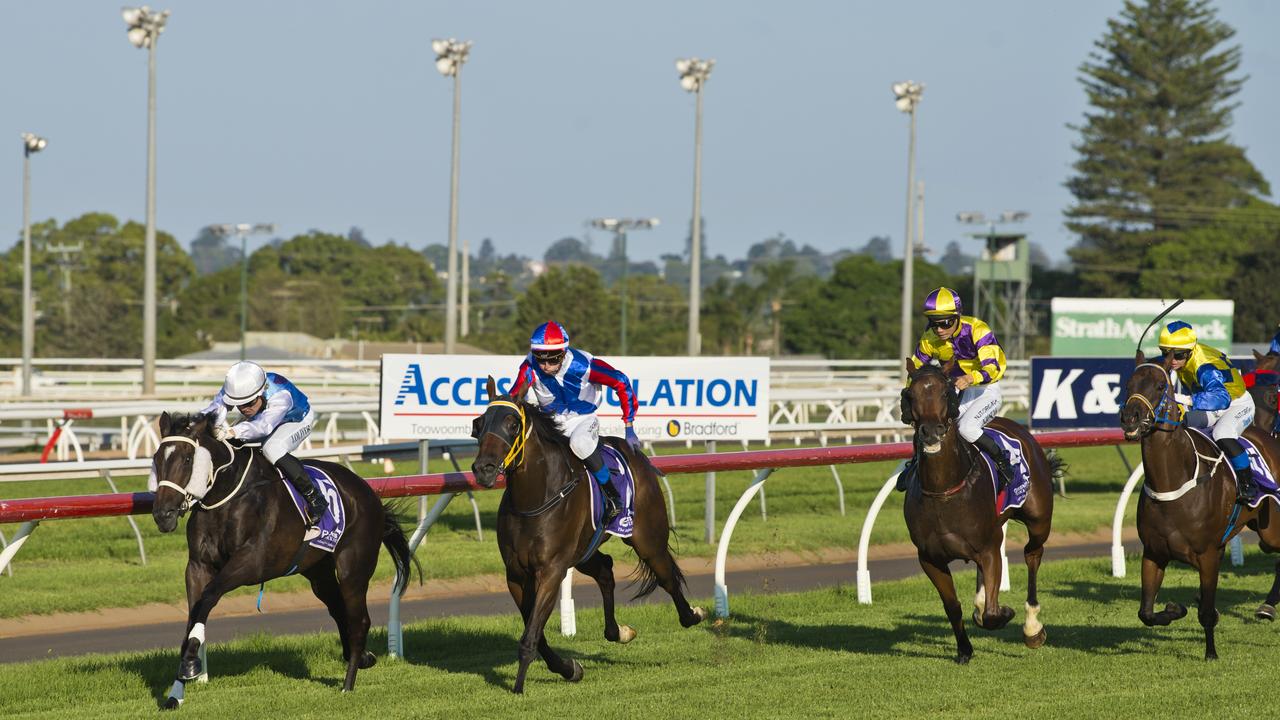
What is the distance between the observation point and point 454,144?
1265 inches

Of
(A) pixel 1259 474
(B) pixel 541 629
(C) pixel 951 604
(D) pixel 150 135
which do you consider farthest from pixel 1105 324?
(B) pixel 541 629

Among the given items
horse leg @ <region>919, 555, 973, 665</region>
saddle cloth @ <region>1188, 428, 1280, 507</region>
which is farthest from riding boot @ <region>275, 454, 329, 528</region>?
saddle cloth @ <region>1188, 428, 1280, 507</region>

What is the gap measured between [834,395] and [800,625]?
1233 cm

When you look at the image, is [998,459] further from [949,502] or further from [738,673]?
[738,673]

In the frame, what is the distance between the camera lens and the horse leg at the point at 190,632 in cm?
669

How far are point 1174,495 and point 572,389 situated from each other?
124 inches

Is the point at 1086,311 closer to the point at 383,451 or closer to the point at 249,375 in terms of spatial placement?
the point at 383,451

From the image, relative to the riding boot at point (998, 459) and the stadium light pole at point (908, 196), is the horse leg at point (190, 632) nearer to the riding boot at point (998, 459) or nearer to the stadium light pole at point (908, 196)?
the riding boot at point (998, 459)

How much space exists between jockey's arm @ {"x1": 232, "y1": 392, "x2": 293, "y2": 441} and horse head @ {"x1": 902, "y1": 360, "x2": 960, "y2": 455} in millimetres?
2979

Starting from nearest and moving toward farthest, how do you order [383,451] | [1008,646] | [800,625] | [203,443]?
[203,443] < [1008,646] < [800,625] < [383,451]

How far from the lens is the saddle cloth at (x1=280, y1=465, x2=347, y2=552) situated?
7.30 metres

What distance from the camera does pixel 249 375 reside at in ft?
23.9

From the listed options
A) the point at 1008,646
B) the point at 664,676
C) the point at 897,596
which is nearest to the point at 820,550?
the point at 897,596

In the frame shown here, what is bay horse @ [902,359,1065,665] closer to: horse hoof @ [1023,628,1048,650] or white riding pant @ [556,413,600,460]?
horse hoof @ [1023,628,1048,650]
